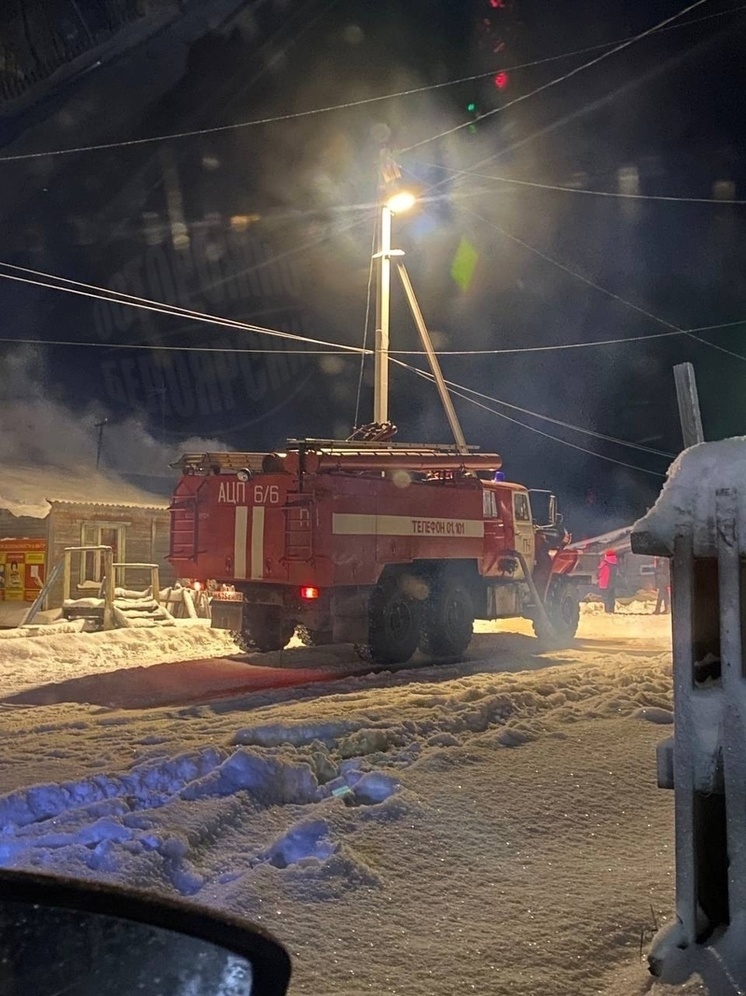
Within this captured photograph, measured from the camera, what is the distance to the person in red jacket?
1009 inches

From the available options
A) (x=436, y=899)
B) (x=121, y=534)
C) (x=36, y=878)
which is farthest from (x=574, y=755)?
(x=121, y=534)

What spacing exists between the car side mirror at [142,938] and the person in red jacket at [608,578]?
2432 cm

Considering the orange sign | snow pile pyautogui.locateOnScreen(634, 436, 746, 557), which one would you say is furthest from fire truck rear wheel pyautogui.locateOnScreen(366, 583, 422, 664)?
the orange sign

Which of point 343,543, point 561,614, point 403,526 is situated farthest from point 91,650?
point 561,614

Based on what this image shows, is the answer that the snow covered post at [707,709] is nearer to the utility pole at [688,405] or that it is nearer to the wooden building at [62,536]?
the utility pole at [688,405]

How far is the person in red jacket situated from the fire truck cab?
1150 cm

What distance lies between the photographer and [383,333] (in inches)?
758

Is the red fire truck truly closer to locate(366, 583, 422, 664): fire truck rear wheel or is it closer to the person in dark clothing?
locate(366, 583, 422, 664): fire truck rear wheel

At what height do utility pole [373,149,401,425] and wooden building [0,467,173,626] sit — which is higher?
utility pole [373,149,401,425]

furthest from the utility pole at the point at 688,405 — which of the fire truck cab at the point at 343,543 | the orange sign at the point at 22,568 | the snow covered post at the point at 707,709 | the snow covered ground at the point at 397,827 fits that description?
the orange sign at the point at 22,568

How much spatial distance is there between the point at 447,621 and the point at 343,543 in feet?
8.44

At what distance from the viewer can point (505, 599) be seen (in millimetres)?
15500

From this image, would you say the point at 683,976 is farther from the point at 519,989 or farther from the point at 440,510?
the point at 440,510

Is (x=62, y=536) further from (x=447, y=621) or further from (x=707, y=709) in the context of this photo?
(x=707, y=709)
